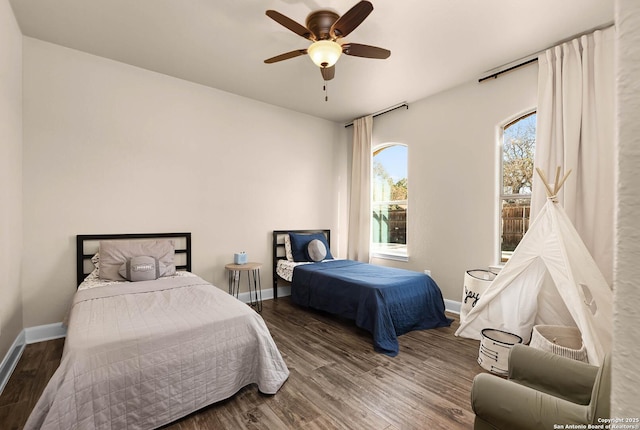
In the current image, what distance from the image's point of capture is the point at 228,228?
4215 mm

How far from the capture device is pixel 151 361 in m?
1.81

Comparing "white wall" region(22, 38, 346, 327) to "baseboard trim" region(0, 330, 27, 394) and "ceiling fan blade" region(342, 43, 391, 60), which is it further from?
"ceiling fan blade" region(342, 43, 391, 60)

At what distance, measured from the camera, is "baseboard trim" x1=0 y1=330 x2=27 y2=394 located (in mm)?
2299

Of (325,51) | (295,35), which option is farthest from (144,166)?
(325,51)

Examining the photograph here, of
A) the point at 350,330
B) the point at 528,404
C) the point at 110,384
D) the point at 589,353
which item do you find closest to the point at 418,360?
the point at 350,330

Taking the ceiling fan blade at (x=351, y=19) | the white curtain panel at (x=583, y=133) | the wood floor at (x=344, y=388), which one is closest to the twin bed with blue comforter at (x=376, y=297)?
the wood floor at (x=344, y=388)

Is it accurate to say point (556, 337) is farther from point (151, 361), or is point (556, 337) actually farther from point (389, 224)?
point (151, 361)

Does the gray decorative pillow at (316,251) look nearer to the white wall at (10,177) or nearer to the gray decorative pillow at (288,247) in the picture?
the gray decorative pillow at (288,247)

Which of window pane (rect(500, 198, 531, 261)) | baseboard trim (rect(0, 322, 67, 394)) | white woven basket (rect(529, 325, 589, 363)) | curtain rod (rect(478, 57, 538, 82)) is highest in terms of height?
curtain rod (rect(478, 57, 538, 82))

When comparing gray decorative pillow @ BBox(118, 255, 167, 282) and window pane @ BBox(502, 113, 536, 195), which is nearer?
gray decorative pillow @ BBox(118, 255, 167, 282)

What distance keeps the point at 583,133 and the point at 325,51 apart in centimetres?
244

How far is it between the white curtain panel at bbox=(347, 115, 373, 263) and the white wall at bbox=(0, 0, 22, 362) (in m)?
4.08

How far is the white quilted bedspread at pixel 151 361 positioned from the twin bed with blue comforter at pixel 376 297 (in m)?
1.09

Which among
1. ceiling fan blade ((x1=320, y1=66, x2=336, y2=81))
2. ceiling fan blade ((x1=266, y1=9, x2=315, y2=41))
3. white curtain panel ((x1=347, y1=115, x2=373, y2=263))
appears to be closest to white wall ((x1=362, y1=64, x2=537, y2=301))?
white curtain panel ((x1=347, y1=115, x2=373, y2=263))
